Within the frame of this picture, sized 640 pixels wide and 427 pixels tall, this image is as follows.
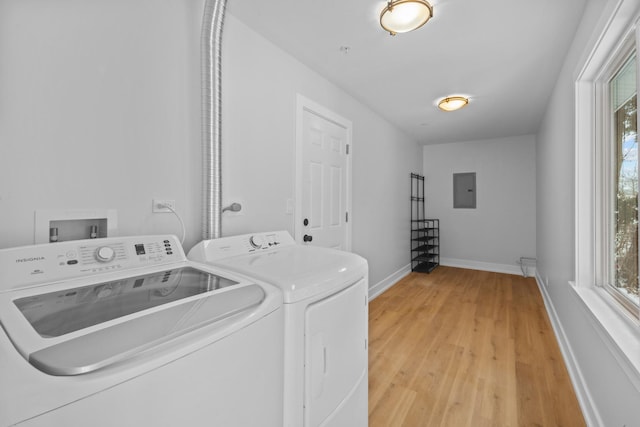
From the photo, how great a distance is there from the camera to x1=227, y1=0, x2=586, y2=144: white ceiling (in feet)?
5.72

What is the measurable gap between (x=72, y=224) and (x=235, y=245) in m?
0.68

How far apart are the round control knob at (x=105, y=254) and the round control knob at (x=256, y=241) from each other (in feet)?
2.03

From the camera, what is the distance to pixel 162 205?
Result: 147 cm

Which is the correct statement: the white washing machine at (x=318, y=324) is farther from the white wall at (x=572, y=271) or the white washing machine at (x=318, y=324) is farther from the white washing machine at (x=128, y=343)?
the white wall at (x=572, y=271)

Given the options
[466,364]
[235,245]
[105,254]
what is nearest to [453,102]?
[466,364]

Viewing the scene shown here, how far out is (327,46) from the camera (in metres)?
2.14

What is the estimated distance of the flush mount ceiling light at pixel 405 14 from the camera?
160cm

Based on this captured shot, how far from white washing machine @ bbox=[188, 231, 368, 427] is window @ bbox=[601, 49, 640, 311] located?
1300 mm

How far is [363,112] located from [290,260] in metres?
2.56

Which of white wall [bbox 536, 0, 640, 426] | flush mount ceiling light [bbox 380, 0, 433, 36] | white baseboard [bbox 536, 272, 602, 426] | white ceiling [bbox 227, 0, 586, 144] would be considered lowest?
white baseboard [bbox 536, 272, 602, 426]

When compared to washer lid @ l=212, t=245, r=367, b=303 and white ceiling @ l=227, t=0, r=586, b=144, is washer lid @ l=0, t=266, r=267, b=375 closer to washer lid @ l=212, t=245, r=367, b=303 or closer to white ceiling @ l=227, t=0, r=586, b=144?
washer lid @ l=212, t=245, r=367, b=303

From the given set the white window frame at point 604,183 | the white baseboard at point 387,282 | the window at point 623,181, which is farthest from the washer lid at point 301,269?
the white baseboard at point 387,282

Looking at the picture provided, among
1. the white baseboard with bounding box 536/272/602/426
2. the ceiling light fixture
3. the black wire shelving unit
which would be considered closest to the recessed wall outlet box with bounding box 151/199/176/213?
the white baseboard with bounding box 536/272/602/426

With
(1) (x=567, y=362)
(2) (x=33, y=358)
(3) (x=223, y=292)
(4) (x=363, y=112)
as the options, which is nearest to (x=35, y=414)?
(2) (x=33, y=358)
